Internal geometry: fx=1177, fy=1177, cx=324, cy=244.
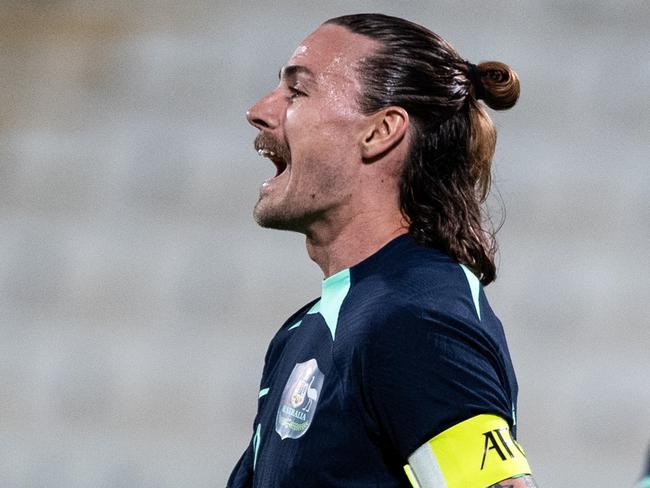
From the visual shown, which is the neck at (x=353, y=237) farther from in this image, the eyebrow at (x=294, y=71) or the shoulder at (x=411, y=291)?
the eyebrow at (x=294, y=71)

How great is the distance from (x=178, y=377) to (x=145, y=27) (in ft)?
4.95

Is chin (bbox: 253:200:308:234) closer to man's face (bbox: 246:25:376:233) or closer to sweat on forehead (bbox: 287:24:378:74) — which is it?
man's face (bbox: 246:25:376:233)

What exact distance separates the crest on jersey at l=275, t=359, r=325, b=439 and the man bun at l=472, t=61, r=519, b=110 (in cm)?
52

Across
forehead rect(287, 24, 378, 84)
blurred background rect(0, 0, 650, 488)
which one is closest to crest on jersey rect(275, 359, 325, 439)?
forehead rect(287, 24, 378, 84)

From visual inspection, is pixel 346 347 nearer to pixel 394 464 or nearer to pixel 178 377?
pixel 394 464

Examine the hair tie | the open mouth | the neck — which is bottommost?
the neck

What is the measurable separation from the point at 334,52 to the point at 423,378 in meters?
0.61

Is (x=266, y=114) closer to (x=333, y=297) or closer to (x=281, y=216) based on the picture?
(x=281, y=216)

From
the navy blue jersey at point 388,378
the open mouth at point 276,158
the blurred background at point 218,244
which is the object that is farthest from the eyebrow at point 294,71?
the blurred background at point 218,244

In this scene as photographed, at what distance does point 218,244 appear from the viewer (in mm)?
4449

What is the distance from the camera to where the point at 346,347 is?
1458mm

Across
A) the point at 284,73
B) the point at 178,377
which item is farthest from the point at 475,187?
the point at 178,377

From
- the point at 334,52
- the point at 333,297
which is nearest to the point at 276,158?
the point at 334,52

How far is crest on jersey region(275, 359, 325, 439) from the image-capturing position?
149 centimetres
